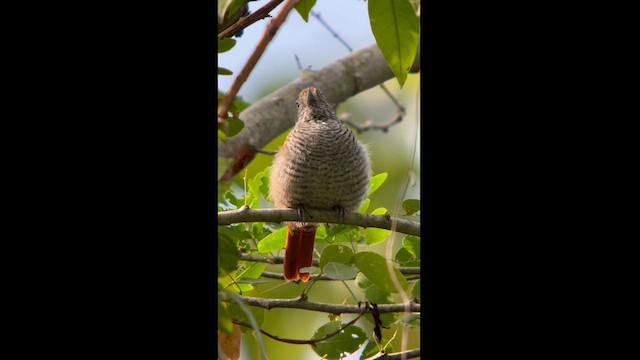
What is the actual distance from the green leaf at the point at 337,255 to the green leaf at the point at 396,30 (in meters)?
0.47

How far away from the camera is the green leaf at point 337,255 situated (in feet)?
5.22

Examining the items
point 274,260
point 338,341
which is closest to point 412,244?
point 338,341

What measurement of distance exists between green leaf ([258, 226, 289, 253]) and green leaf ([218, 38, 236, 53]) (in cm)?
77

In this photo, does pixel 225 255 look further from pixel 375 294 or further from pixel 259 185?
pixel 259 185

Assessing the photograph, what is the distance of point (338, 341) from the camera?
69.7 inches

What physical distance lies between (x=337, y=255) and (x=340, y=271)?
0.05 metres

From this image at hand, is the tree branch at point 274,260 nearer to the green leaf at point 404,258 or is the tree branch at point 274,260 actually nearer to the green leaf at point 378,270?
the green leaf at point 404,258

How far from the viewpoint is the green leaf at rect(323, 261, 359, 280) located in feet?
5.12

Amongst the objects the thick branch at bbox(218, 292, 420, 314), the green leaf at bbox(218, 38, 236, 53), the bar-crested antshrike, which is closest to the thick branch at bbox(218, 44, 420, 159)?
the bar-crested antshrike

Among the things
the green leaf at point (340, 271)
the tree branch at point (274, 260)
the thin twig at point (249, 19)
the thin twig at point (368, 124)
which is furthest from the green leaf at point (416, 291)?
the thin twig at point (368, 124)
